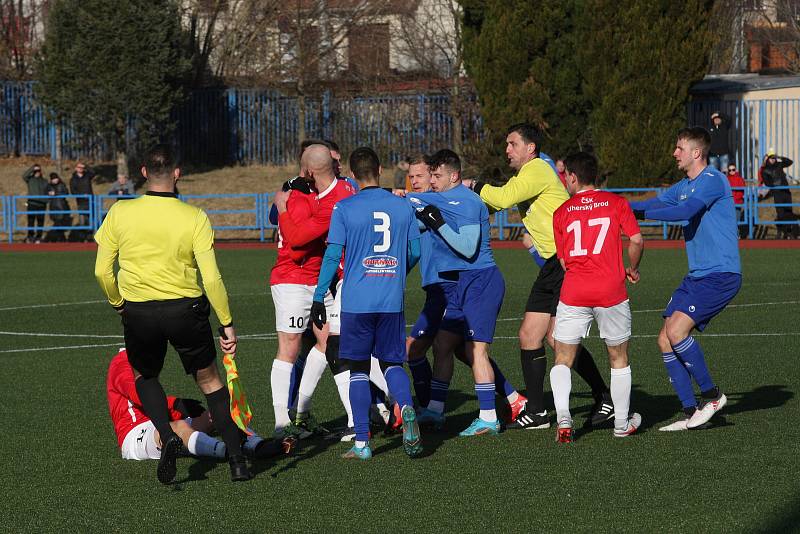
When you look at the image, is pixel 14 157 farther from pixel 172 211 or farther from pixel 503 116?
pixel 172 211

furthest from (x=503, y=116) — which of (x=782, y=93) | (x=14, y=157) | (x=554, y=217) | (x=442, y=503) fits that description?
(x=442, y=503)

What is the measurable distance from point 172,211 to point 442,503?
7.09 ft

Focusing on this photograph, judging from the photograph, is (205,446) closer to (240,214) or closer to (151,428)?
(151,428)

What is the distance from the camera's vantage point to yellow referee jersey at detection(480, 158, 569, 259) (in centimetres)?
895

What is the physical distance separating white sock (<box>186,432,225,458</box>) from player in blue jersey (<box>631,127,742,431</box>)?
3.03m

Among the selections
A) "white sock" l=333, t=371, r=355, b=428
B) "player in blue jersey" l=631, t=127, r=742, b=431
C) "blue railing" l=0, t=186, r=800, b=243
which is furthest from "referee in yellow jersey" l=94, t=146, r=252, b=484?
"blue railing" l=0, t=186, r=800, b=243

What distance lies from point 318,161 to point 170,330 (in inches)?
68.3

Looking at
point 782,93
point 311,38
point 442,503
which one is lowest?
point 442,503

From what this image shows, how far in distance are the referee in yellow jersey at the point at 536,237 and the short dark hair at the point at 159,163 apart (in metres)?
2.53

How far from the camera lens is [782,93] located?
33.4 metres

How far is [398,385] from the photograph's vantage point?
7.87 m

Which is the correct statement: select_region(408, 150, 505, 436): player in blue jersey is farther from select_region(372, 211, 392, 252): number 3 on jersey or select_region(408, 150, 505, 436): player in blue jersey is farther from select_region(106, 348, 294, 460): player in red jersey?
select_region(106, 348, 294, 460): player in red jersey

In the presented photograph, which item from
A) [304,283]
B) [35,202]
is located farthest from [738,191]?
[304,283]

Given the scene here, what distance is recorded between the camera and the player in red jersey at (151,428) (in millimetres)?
7984
